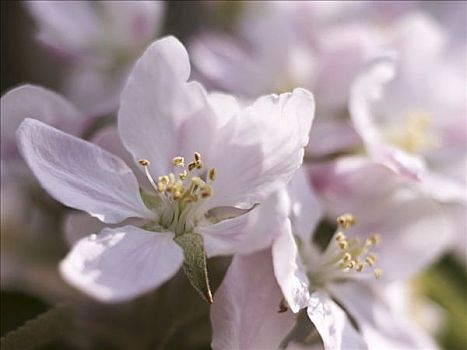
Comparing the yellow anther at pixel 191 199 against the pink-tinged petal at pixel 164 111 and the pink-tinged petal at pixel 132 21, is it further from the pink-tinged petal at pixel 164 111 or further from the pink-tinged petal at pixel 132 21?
the pink-tinged petal at pixel 132 21

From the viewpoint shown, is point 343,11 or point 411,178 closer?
point 411,178

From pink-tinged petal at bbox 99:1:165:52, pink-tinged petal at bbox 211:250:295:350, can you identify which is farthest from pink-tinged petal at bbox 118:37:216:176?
pink-tinged petal at bbox 99:1:165:52

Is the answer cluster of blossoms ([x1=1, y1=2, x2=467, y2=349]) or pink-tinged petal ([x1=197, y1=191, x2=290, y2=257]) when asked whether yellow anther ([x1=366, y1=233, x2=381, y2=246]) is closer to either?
cluster of blossoms ([x1=1, y1=2, x2=467, y2=349])

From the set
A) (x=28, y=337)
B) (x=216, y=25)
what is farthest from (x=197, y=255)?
(x=216, y=25)

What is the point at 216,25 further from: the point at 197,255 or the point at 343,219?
the point at 197,255

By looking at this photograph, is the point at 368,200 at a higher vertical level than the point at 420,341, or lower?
higher

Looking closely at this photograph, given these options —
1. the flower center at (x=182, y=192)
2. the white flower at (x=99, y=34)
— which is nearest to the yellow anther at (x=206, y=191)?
the flower center at (x=182, y=192)

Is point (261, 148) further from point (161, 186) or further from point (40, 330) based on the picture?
point (40, 330)

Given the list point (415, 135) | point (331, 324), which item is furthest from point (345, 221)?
point (415, 135)
